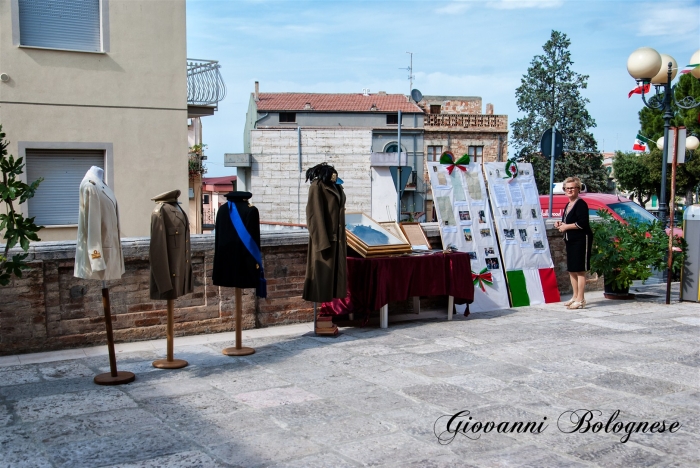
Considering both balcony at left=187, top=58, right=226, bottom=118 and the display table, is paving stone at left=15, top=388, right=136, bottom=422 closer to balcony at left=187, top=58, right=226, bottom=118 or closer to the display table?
the display table

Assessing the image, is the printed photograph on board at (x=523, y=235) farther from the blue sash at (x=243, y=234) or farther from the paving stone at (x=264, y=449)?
the paving stone at (x=264, y=449)

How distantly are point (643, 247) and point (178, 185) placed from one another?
890cm

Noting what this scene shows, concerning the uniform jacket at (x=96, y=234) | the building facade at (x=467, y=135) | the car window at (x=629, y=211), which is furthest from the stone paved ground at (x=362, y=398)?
the building facade at (x=467, y=135)

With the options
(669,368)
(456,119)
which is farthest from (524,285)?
(456,119)

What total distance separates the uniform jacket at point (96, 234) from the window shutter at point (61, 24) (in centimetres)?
833

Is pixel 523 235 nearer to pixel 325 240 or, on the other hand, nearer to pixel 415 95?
pixel 325 240

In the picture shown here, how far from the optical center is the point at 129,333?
7426mm

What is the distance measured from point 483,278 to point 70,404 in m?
5.85

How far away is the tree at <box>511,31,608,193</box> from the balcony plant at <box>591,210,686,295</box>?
1773 inches

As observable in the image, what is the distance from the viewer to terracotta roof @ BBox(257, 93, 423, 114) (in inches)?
1980

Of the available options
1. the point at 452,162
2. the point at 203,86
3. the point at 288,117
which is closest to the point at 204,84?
the point at 203,86

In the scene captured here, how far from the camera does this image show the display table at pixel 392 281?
812cm

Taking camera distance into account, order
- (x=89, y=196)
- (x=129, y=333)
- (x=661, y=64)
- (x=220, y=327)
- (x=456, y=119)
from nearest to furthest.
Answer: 1. (x=89, y=196)
2. (x=129, y=333)
3. (x=220, y=327)
4. (x=661, y=64)
5. (x=456, y=119)

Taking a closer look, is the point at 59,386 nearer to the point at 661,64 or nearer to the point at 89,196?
the point at 89,196
